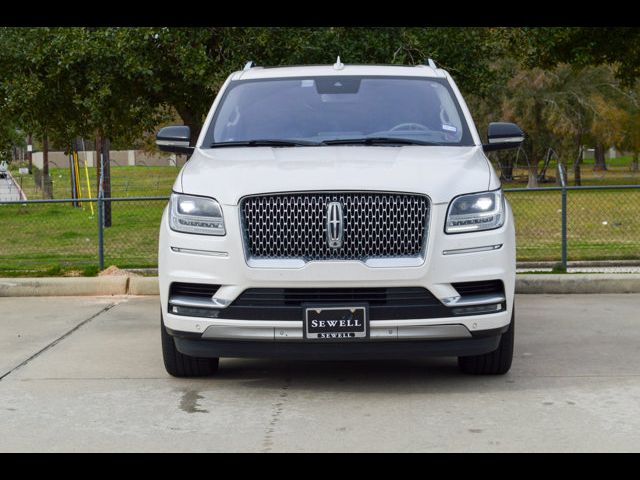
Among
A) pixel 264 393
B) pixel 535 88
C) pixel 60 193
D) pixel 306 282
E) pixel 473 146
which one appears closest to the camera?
pixel 306 282

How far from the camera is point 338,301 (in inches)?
259

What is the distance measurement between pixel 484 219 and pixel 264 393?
1.72 m

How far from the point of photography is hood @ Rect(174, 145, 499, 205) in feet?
21.8

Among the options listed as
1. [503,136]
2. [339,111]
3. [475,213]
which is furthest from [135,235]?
[475,213]

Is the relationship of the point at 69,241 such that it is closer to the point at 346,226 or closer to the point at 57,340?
the point at 57,340

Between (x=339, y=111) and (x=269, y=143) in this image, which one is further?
(x=339, y=111)

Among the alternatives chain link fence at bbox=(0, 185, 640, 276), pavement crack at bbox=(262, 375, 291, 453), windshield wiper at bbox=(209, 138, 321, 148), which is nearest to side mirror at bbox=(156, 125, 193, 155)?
windshield wiper at bbox=(209, 138, 321, 148)

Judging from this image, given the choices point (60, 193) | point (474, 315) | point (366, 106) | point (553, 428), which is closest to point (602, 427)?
point (553, 428)

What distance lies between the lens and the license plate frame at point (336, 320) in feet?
21.4

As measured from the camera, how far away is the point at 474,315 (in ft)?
21.9

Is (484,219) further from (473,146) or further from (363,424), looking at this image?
(363,424)

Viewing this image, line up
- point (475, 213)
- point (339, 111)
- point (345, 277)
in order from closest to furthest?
point (345, 277) < point (475, 213) < point (339, 111)

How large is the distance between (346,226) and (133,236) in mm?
15021

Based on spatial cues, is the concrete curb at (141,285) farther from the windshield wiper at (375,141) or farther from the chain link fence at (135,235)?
the windshield wiper at (375,141)
